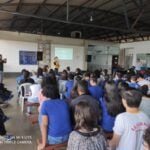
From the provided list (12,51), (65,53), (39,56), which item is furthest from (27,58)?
(65,53)

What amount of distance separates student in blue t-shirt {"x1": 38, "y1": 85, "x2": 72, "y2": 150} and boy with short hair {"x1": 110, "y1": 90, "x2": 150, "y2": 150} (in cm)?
67

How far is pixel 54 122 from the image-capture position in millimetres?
2332

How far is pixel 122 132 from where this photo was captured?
183cm

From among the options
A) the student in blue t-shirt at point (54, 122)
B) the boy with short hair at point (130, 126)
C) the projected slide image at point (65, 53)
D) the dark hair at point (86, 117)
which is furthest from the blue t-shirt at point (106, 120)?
the projected slide image at point (65, 53)

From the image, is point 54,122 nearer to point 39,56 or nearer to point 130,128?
point 130,128

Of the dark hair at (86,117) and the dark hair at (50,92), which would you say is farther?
the dark hair at (50,92)

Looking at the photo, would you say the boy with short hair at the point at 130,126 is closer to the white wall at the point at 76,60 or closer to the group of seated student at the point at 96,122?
the group of seated student at the point at 96,122

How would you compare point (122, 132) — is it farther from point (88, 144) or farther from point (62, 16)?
point (62, 16)

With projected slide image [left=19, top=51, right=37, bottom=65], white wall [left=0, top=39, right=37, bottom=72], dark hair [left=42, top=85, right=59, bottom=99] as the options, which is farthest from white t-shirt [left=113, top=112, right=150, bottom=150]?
projected slide image [left=19, top=51, right=37, bottom=65]

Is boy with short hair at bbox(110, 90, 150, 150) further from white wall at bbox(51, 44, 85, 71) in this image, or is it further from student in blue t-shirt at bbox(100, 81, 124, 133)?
white wall at bbox(51, 44, 85, 71)

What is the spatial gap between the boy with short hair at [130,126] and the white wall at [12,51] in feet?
38.7

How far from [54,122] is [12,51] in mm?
11264

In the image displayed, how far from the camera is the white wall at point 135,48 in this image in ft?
47.3

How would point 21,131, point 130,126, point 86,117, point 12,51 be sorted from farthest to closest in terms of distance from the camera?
point 12,51, point 21,131, point 130,126, point 86,117
